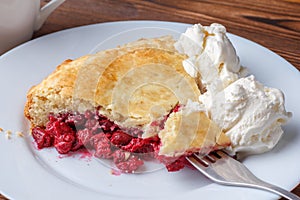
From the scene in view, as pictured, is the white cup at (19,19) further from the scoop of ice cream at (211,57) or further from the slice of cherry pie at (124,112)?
the scoop of ice cream at (211,57)

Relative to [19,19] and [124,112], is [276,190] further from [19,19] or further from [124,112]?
[19,19]

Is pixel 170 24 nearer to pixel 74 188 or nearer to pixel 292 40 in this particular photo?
pixel 292 40

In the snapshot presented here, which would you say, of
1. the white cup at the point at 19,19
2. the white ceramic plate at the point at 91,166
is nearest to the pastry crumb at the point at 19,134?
the white ceramic plate at the point at 91,166

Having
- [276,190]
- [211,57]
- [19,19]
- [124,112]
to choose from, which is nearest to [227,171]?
[276,190]

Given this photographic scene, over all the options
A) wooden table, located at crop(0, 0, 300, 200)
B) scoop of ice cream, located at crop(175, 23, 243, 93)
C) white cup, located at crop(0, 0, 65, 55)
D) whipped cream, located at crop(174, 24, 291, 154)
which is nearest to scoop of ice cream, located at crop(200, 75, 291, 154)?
whipped cream, located at crop(174, 24, 291, 154)

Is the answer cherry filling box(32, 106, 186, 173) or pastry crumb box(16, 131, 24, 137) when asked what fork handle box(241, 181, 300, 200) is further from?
pastry crumb box(16, 131, 24, 137)

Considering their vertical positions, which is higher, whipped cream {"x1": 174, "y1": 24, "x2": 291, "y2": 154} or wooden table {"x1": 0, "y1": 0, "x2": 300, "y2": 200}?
whipped cream {"x1": 174, "y1": 24, "x2": 291, "y2": 154}
